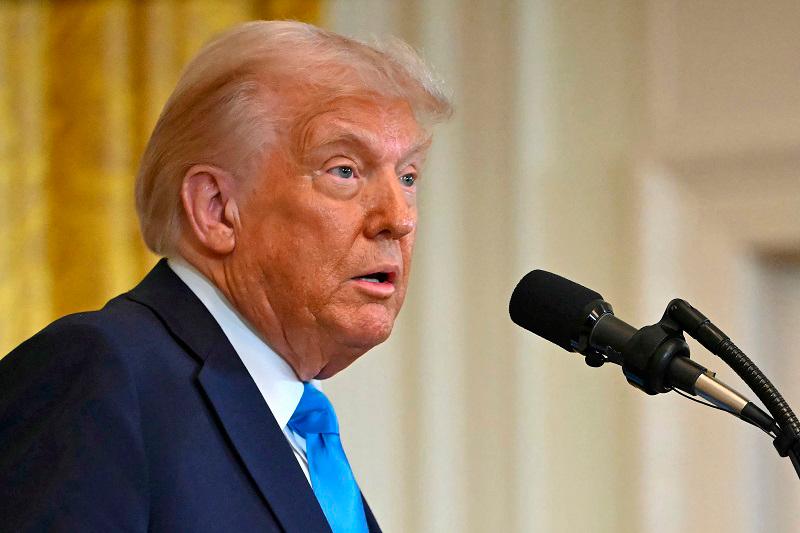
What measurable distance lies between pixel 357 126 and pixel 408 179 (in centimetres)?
15

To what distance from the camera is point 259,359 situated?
1.72 metres

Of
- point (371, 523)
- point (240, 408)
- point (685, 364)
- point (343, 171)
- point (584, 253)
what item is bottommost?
point (371, 523)

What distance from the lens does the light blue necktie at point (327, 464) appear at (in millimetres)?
1691

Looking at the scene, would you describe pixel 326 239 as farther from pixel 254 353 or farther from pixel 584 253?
pixel 584 253

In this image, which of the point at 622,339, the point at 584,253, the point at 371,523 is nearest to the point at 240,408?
the point at 371,523

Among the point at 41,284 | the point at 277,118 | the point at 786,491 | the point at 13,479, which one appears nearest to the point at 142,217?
the point at 277,118

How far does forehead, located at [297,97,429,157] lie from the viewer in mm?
1737

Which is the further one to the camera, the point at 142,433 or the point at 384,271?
the point at 384,271

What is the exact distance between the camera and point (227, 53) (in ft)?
5.75

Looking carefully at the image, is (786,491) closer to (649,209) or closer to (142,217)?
(649,209)

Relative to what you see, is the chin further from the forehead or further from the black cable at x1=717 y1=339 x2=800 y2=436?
the black cable at x1=717 y1=339 x2=800 y2=436

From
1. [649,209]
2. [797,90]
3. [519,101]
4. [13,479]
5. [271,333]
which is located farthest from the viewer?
[519,101]

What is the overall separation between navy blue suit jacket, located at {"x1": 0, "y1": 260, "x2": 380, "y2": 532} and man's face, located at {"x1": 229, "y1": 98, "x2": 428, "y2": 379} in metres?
0.11

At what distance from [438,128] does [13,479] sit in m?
1.95
